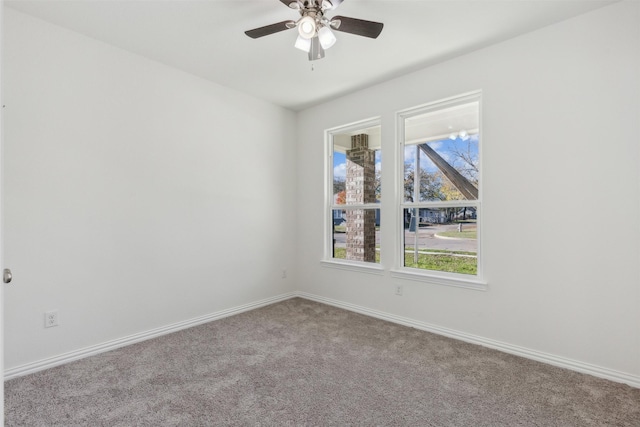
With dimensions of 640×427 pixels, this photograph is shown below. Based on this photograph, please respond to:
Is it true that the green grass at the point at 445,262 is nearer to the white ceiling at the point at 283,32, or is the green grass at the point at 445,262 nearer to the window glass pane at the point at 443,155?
the window glass pane at the point at 443,155

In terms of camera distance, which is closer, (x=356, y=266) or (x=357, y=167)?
(x=356, y=266)

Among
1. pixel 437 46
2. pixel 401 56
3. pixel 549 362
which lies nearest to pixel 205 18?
pixel 401 56

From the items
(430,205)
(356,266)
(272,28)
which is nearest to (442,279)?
Result: (430,205)

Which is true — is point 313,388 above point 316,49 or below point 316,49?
below

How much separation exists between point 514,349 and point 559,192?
129 cm

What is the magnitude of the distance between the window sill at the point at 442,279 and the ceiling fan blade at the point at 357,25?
2.16m

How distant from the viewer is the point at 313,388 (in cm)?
221

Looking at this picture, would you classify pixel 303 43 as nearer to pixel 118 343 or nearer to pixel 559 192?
pixel 559 192

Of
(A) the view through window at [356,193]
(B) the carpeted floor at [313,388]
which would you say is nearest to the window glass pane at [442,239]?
(A) the view through window at [356,193]

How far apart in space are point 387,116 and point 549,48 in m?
1.45

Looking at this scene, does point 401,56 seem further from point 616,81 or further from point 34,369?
point 34,369

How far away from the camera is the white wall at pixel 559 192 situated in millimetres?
2277

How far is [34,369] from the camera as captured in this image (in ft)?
7.94

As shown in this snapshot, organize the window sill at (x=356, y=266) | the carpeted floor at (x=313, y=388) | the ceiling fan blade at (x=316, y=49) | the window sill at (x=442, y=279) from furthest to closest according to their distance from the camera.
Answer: the window sill at (x=356, y=266) < the window sill at (x=442, y=279) < the ceiling fan blade at (x=316, y=49) < the carpeted floor at (x=313, y=388)
